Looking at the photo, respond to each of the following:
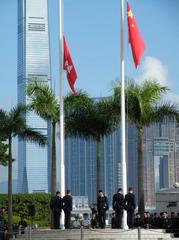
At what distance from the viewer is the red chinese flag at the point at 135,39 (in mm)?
28797

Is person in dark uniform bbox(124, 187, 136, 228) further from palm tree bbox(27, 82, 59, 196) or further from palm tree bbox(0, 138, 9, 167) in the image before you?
palm tree bbox(0, 138, 9, 167)

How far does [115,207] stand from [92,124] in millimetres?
13676

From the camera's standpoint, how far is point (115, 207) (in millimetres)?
28406

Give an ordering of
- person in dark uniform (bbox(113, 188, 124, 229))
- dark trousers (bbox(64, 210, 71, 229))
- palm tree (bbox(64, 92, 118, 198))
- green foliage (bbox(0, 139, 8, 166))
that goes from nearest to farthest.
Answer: person in dark uniform (bbox(113, 188, 124, 229)), dark trousers (bbox(64, 210, 71, 229)), palm tree (bbox(64, 92, 118, 198)), green foliage (bbox(0, 139, 8, 166))

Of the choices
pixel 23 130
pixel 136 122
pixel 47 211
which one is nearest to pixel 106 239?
pixel 136 122

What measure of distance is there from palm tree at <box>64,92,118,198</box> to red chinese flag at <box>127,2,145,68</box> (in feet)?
37.6

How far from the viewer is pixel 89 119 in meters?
41.6

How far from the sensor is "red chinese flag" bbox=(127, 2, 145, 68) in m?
28.8

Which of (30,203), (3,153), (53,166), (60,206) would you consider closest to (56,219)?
(60,206)

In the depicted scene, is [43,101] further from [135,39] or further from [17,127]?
[135,39]

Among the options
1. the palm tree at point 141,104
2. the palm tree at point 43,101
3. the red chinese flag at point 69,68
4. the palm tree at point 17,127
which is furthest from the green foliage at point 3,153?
the red chinese flag at point 69,68

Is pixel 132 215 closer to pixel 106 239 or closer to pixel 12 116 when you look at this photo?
pixel 106 239

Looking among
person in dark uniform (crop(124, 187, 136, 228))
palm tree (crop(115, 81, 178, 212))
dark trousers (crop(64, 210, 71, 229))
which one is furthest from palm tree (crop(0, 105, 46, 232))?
person in dark uniform (crop(124, 187, 136, 228))

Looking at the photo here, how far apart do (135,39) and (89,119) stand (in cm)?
1307
